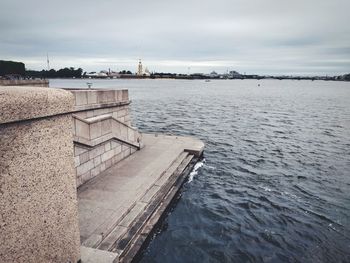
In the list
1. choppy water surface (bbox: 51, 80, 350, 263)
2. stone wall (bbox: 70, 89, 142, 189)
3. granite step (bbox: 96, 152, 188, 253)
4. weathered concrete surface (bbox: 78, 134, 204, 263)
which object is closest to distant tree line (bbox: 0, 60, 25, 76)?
choppy water surface (bbox: 51, 80, 350, 263)

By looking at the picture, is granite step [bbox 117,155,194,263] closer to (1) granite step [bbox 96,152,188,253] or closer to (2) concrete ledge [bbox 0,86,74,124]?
(1) granite step [bbox 96,152,188,253]

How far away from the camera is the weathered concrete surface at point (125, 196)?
19.0 ft

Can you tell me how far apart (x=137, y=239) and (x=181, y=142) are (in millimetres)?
8353

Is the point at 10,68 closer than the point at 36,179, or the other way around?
the point at 36,179

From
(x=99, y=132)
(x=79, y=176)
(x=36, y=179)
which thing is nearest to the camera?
(x=36, y=179)

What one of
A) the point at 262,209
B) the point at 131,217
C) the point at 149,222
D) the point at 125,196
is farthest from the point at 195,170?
the point at 131,217

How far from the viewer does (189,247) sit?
725 cm

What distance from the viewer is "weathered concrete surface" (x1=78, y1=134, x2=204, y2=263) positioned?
5.80 meters

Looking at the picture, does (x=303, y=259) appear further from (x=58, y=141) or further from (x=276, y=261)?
(x=58, y=141)

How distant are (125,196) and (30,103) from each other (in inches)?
212

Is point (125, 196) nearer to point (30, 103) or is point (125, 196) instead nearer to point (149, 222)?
point (149, 222)

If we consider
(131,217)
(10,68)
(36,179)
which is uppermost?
(10,68)

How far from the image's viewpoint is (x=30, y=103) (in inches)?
93.7

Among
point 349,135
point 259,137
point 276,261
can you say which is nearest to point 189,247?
point 276,261
